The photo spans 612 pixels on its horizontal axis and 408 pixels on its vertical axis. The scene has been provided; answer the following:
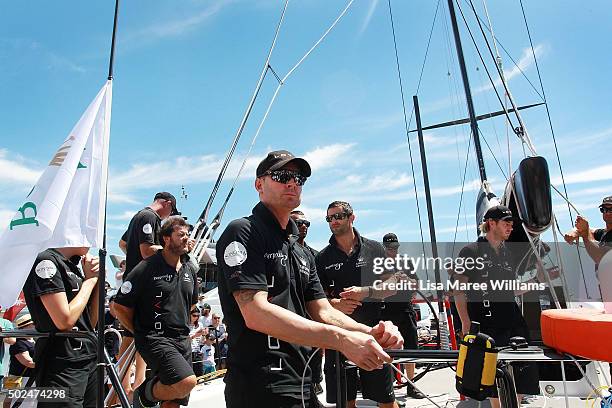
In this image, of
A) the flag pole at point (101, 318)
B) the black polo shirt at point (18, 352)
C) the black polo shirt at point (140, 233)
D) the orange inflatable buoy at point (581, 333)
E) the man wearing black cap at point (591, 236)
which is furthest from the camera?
the black polo shirt at point (18, 352)

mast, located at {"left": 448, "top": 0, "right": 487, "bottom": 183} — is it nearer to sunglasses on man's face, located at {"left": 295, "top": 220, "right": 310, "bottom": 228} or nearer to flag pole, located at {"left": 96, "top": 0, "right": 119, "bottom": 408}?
sunglasses on man's face, located at {"left": 295, "top": 220, "right": 310, "bottom": 228}

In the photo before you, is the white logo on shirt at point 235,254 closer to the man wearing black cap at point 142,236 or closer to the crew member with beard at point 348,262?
the crew member with beard at point 348,262

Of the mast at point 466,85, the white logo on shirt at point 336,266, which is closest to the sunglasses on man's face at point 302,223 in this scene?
the white logo on shirt at point 336,266

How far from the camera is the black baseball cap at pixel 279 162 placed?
235 centimetres

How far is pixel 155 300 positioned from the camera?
4.01m

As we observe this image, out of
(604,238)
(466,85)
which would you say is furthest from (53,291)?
(466,85)

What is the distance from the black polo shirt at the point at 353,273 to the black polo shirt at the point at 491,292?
0.89 m

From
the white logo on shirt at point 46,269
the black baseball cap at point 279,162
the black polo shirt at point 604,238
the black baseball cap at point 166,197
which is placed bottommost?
the white logo on shirt at point 46,269

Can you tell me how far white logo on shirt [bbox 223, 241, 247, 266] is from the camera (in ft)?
6.58

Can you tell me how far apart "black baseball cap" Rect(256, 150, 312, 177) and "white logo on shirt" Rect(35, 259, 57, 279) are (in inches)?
65.0

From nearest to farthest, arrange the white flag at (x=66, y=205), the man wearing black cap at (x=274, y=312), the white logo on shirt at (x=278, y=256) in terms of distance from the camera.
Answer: the man wearing black cap at (x=274, y=312)
the white logo on shirt at (x=278, y=256)
the white flag at (x=66, y=205)

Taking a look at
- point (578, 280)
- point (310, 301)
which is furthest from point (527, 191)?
point (310, 301)

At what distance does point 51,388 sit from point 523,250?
4214mm

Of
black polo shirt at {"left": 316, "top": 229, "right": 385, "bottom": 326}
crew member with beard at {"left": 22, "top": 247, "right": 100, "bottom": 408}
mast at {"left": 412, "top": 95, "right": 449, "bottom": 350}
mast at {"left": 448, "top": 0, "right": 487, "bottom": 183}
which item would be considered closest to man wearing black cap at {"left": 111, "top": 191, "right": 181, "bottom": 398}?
crew member with beard at {"left": 22, "top": 247, "right": 100, "bottom": 408}
